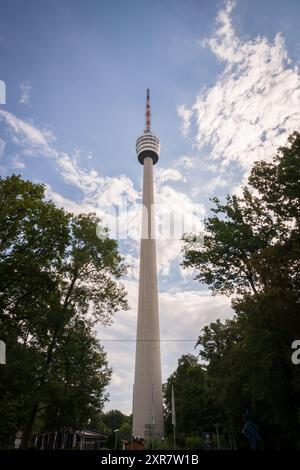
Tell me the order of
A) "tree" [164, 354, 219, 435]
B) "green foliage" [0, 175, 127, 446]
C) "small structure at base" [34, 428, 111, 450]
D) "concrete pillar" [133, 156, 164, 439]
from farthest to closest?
"concrete pillar" [133, 156, 164, 439], "small structure at base" [34, 428, 111, 450], "tree" [164, 354, 219, 435], "green foliage" [0, 175, 127, 446]

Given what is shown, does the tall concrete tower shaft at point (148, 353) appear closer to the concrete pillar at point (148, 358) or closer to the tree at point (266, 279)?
the concrete pillar at point (148, 358)

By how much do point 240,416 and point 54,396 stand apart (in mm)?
15382

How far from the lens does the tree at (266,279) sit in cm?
1711

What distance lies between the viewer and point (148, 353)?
171 feet

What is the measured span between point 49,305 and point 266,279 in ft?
41.0

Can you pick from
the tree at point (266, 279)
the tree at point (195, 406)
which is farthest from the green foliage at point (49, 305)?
the tree at point (195, 406)

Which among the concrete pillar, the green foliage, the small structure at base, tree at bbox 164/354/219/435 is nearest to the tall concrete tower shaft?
the concrete pillar

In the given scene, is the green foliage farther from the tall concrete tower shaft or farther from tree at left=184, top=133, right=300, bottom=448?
the tall concrete tower shaft

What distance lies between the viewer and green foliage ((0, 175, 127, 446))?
17.0 metres

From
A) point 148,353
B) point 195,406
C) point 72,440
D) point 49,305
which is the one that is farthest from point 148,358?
point 49,305

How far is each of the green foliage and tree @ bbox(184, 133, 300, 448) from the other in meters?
7.09

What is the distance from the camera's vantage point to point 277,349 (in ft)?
57.0
